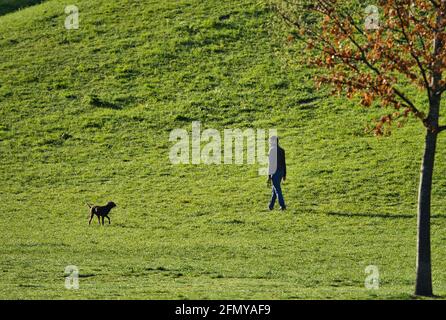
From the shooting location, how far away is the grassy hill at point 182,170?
23.0 meters

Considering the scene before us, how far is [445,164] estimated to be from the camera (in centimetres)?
3728

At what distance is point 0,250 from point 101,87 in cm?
2704

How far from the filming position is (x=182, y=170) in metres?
40.0

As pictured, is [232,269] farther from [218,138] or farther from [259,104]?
[259,104]
